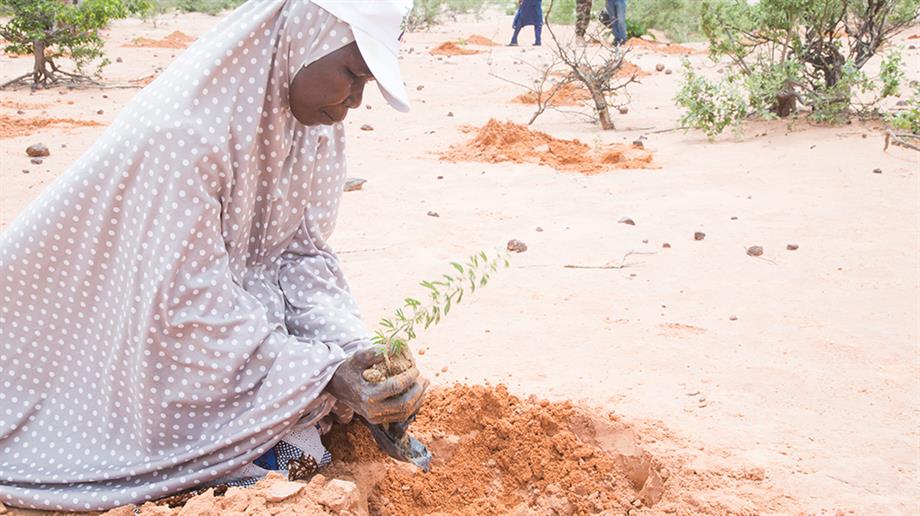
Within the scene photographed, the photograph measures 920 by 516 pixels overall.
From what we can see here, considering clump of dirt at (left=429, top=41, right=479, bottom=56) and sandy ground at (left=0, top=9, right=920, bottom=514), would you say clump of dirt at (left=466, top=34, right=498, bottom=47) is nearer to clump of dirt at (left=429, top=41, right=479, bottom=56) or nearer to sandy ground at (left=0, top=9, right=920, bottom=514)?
clump of dirt at (left=429, top=41, right=479, bottom=56)

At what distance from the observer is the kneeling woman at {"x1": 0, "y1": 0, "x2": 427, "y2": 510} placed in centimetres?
242

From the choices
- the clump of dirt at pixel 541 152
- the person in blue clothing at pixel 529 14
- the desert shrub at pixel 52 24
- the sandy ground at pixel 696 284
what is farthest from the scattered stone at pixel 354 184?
the person in blue clothing at pixel 529 14

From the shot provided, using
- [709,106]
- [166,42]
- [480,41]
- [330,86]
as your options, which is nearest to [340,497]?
[330,86]

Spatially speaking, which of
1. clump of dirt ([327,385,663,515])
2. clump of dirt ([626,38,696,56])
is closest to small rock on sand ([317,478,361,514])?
clump of dirt ([327,385,663,515])

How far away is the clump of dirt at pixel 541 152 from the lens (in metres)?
7.30

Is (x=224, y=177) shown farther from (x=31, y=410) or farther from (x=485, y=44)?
(x=485, y=44)

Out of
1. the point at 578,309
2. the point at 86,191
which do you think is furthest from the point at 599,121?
the point at 86,191

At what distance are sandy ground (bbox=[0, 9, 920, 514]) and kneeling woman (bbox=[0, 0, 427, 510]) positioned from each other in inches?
41.4

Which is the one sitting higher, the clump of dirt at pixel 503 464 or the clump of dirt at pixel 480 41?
the clump of dirt at pixel 503 464

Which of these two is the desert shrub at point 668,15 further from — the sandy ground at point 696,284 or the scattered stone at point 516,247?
the scattered stone at point 516,247

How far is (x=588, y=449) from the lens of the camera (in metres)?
2.94

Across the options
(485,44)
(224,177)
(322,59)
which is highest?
(322,59)

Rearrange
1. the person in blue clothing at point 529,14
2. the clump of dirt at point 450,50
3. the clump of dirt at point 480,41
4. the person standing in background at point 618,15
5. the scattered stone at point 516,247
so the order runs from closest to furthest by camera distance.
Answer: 1. the scattered stone at point 516,247
2. the person standing in background at point 618,15
3. the clump of dirt at point 450,50
4. the person in blue clothing at point 529,14
5. the clump of dirt at point 480,41

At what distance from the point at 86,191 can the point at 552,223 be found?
11.6ft
